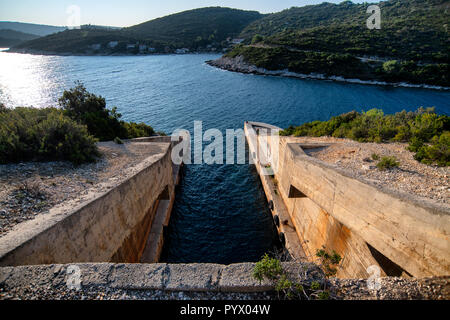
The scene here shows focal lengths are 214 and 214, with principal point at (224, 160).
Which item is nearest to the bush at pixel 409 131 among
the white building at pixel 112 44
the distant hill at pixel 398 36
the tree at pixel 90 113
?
the tree at pixel 90 113

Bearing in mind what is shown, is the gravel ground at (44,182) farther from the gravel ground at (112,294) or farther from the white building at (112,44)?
the white building at (112,44)

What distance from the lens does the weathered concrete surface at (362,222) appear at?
16.7 feet

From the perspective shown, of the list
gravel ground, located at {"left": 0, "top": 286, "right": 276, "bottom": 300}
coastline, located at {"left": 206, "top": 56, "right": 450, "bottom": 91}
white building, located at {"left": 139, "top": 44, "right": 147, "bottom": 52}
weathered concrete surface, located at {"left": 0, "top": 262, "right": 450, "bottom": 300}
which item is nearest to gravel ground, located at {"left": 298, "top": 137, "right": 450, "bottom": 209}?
weathered concrete surface, located at {"left": 0, "top": 262, "right": 450, "bottom": 300}

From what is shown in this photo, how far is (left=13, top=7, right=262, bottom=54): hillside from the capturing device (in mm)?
105250

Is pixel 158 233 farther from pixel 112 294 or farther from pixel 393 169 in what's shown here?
pixel 393 169

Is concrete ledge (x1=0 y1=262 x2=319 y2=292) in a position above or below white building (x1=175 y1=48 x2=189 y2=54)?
below

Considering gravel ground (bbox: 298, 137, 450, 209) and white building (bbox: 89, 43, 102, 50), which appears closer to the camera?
gravel ground (bbox: 298, 137, 450, 209)

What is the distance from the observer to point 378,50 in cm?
5784

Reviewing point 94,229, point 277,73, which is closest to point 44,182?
point 94,229

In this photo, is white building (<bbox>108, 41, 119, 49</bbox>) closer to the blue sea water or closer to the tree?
the blue sea water

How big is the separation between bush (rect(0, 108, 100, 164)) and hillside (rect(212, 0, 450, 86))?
186 feet

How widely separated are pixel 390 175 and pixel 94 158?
12652 millimetres

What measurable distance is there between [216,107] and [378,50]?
5310cm
